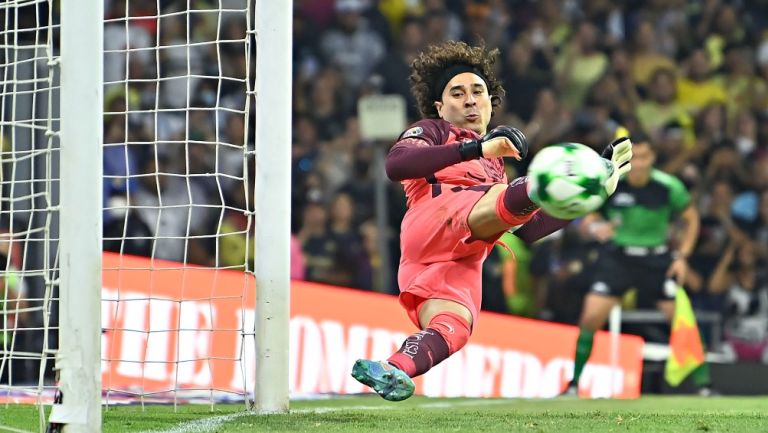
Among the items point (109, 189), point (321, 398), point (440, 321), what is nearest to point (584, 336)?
point (321, 398)

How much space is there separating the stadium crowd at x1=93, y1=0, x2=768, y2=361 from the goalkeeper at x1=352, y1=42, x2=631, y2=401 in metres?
6.00

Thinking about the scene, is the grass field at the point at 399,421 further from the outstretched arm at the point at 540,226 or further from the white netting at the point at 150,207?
the outstretched arm at the point at 540,226

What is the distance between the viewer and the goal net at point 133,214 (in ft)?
17.2

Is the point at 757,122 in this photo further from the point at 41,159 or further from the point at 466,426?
the point at 466,426

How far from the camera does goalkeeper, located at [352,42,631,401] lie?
5.37m

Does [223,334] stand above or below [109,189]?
below

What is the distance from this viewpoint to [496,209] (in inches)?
217

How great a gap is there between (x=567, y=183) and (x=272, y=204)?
65.3 inches

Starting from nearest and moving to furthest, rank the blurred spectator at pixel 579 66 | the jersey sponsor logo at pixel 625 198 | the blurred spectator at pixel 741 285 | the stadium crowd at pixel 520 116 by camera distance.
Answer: the jersey sponsor logo at pixel 625 198
the stadium crowd at pixel 520 116
the blurred spectator at pixel 741 285
the blurred spectator at pixel 579 66

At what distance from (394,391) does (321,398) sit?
4.20 metres

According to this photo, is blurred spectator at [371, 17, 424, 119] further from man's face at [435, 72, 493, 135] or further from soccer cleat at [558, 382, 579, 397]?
man's face at [435, 72, 493, 135]

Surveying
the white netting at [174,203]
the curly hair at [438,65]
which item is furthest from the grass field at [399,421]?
the white netting at [174,203]

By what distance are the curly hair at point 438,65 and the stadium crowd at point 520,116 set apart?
18.9 feet

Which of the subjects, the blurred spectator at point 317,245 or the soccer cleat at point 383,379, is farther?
the blurred spectator at point 317,245
